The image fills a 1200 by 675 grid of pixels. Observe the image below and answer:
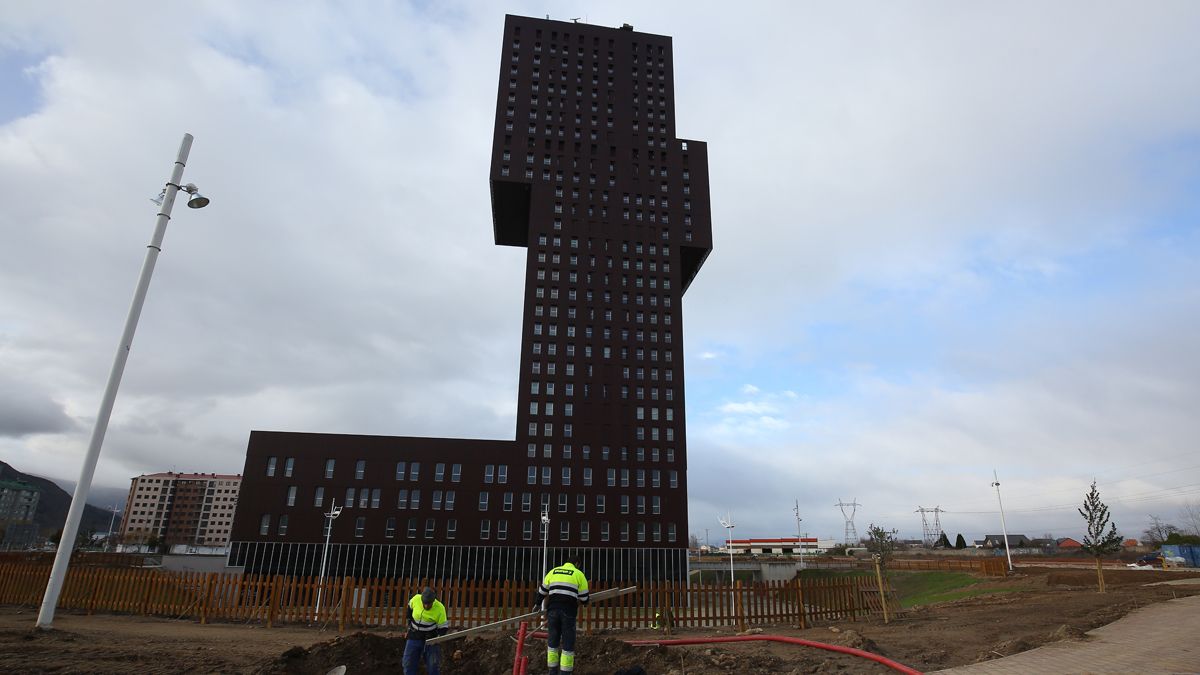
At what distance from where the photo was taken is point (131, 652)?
1340 cm

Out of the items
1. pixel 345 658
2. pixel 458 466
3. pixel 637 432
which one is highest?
pixel 637 432

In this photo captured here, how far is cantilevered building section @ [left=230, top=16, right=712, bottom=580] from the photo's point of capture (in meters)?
63.8

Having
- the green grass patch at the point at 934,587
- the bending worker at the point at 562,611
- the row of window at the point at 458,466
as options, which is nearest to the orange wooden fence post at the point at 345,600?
the bending worker at the point at 562,611

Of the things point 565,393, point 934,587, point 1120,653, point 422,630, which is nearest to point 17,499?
point 565,393

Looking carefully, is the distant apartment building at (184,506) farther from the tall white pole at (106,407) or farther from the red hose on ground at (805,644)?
the red hose on ground at (805,644)

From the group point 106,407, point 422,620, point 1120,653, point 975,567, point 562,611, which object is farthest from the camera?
point 975,567

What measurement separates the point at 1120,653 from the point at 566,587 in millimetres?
11056

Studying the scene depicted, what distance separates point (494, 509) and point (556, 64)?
58.2 metres

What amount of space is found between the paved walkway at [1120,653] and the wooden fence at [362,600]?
775cm

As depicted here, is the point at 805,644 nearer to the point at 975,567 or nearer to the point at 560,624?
the point at 560,624

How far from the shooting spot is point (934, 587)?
1838 inches

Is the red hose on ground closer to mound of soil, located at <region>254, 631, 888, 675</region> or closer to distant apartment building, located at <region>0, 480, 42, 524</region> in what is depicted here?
mound of soil, located at <region>254, 631, 888, 675</region>

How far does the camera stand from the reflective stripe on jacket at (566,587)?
34.2ft

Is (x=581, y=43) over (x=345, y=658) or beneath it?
over
